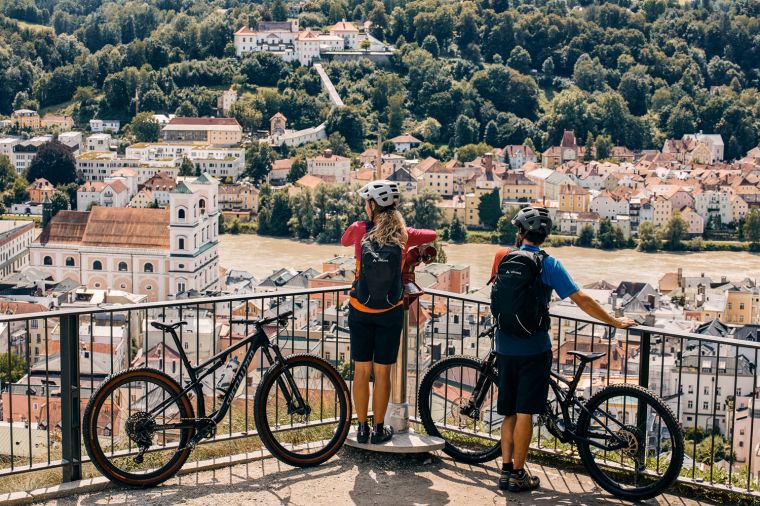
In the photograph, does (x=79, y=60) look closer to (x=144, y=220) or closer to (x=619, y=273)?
(x=144, y=220)

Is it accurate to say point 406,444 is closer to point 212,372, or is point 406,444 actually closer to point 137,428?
point 212,372

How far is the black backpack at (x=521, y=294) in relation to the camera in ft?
11.7

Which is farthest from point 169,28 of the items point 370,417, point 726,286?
point 370,417

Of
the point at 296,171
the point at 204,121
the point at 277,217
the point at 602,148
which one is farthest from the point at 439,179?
the point at 204,121

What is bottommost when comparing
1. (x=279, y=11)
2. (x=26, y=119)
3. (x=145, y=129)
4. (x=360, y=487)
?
(x=360, y=487)

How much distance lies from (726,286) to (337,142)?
22.3 m

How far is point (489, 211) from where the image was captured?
41.2 m

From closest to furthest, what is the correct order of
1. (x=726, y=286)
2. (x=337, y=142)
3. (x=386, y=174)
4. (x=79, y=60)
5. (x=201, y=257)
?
(x=726, y=286) < (x=201, y=257) < (x=386, y=174) < (x=337, y=142) < (x=79, y=60)

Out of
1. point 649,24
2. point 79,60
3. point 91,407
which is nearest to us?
point 91,407

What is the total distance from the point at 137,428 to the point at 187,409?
6.2 inches

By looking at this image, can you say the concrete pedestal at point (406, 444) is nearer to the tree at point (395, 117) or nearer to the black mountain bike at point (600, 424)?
the black mountain bike at point (600, 424)

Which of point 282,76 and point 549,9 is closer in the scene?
point 282,76

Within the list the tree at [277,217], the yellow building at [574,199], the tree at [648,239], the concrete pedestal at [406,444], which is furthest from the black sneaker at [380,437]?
the yellow building at [574,199]

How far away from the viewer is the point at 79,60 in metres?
61.0
